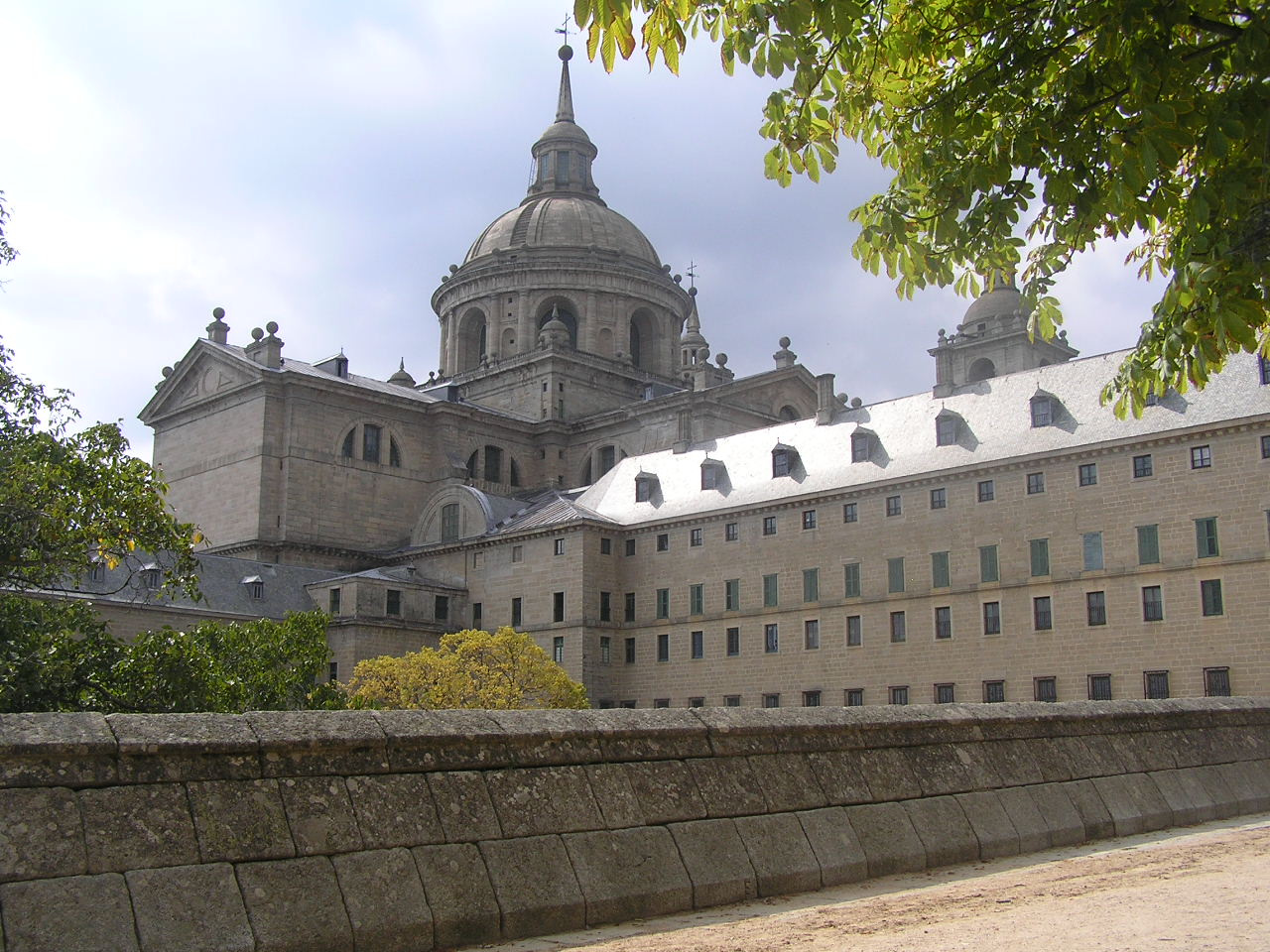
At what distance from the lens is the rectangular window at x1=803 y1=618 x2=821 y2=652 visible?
2110 inches

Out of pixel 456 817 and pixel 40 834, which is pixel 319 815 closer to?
pixel 456 817

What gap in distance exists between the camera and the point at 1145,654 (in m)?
45.0

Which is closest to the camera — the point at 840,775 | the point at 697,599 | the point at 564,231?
the point at 840,775

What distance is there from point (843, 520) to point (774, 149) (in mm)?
44952

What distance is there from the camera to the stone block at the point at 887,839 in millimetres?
9227

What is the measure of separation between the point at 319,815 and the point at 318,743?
38 cm

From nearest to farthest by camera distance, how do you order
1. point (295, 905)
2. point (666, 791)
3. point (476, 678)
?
point (295, 905) < point (666, 791) < point (476, 678)

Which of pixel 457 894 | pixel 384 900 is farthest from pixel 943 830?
pixel 384 900

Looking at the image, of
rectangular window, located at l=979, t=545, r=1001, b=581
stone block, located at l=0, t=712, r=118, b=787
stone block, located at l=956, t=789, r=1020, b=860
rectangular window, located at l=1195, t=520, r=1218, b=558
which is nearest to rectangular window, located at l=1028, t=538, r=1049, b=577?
rectangular window, located at l=979, t=545, r=1001, b=581

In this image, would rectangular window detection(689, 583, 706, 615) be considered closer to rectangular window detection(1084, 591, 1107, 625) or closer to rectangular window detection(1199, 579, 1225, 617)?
rectangular window detection(1084, 591, 1107, 625)

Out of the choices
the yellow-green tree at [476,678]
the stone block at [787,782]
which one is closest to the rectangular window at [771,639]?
the yellow-green tree at [476,678]

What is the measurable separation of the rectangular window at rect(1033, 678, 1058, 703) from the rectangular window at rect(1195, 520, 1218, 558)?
256 inches

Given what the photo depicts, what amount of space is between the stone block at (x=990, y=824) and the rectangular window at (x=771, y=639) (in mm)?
44513

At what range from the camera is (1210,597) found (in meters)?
43.9
